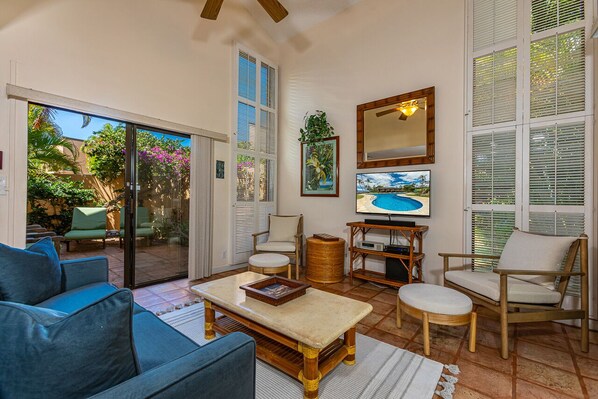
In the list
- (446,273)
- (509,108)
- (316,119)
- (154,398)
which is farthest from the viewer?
(316,119)

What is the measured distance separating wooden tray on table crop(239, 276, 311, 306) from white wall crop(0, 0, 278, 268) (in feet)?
6.76

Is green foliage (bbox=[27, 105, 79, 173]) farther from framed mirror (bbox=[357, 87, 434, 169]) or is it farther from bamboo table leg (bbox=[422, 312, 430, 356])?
bamboo table leg (bbox=[422, 312, 430, 356])

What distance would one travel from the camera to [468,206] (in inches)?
117

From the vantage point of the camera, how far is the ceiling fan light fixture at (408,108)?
3.32 meters

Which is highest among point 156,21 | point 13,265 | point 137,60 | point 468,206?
point 156,21

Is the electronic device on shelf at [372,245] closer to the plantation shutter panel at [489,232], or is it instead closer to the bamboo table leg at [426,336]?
the plantation shutter panel at [489,232]

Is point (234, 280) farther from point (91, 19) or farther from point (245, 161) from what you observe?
point (91, 19)

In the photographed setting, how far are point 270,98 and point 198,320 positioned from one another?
3716mm

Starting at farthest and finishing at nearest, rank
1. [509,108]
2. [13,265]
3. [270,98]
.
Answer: [270,98] < [509,108] < [13,265]

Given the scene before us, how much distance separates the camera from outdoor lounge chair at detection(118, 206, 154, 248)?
3.27 metres

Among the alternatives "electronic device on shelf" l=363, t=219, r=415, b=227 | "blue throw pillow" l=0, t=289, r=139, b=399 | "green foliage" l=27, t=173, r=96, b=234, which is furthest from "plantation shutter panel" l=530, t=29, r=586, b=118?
"green foliage" l=27, t=173, r=96, b=234

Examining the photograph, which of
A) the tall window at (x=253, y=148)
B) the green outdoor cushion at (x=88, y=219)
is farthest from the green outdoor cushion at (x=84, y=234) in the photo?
the tall window at (x=253, y=148)

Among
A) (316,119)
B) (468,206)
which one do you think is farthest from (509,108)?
(316,119)

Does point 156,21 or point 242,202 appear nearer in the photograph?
point 156,21
